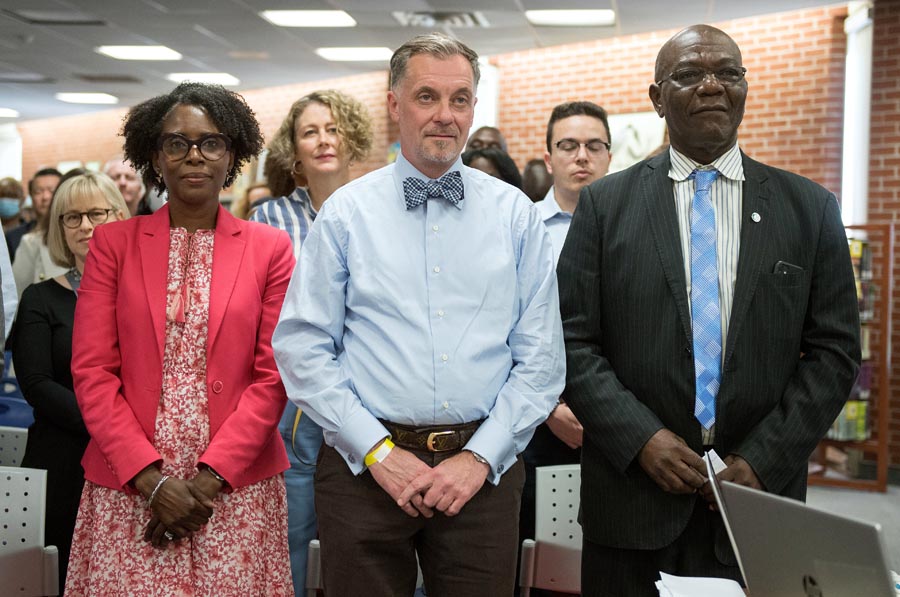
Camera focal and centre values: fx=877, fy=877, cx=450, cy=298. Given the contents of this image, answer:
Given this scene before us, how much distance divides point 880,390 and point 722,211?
15.9ft

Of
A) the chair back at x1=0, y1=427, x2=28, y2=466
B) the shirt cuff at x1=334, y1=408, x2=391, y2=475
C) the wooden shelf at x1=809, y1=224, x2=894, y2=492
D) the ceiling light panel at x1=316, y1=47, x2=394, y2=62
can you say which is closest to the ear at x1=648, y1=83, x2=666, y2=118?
the shirt cuff at x1=334, y1=408, x2=391, y2=475

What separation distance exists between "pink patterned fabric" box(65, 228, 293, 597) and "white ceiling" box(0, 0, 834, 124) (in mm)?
5614

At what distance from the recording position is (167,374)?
2.16 meters

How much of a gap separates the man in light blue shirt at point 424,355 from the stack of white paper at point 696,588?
1.54 ft

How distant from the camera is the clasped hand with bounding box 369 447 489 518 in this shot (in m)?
1.80

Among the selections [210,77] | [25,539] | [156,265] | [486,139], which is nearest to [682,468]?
[156,265]

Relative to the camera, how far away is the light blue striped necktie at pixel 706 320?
1.93m

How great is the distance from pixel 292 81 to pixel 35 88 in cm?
380

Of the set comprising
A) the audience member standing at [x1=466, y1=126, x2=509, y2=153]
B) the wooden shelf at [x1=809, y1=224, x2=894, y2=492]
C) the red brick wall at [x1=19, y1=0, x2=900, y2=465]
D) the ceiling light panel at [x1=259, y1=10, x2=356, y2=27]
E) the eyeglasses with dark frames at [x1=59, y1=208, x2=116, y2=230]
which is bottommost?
the wooden shelf at [x1=809, y1=224, x2=894, y2=492]

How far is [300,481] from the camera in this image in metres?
2.86

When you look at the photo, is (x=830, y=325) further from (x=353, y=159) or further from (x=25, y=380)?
(x=25, y=380)

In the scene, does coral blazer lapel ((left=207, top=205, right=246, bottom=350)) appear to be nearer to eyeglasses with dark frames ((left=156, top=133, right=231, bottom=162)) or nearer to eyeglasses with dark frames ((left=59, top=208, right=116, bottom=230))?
eyeglasses with dark frames ((left=156, top=133, right=231, bottom=162))

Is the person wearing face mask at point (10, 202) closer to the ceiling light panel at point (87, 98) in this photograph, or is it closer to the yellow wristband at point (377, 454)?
the ceiling light panel at point (87, 98)

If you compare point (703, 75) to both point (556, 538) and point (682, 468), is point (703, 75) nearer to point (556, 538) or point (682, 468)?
point (682, 468)
